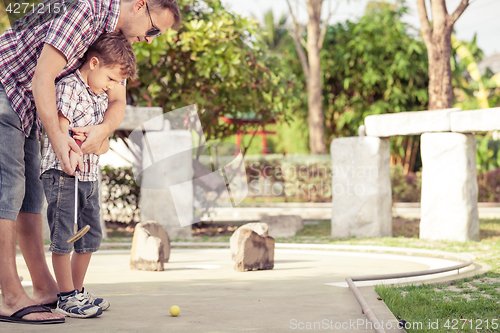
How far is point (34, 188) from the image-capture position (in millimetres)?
3143

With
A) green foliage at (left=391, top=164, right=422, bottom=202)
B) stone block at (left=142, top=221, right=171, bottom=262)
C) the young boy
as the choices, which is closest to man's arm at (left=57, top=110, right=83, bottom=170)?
the young boy

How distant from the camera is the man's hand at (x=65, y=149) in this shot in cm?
278

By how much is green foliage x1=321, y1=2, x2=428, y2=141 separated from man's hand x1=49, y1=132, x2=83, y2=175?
48.7 feet

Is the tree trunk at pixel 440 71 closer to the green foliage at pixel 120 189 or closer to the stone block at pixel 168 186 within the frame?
the stone block at pixel 168 186

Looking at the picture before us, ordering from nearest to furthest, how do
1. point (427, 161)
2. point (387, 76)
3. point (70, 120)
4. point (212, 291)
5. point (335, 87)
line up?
point (70, 120) < point (212, 291) < point (427, 161) < point (387, 76) < point (335, 87)

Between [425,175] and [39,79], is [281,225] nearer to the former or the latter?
[425,175]

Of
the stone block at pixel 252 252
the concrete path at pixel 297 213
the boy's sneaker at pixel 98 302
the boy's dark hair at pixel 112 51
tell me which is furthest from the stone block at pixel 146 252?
the concrete path at pixel 297 213

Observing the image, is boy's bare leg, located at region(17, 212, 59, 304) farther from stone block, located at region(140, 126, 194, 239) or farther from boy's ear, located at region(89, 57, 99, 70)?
stone block, located at region(140, 126, 194, 239)

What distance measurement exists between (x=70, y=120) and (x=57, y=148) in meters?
0.24

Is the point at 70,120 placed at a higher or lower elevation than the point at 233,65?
lower

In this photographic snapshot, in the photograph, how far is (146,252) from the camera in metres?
4.99

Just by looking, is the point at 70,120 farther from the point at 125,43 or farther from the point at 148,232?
the point at 148,232

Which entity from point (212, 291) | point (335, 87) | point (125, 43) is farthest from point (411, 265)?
point (335, 87)

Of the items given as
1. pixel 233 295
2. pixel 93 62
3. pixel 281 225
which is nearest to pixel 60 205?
pixel 93 62
